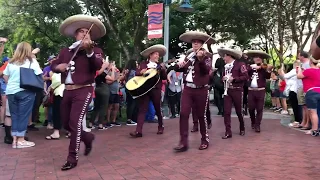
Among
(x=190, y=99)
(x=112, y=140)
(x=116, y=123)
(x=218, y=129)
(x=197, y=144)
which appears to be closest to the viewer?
(x=190, y=99)

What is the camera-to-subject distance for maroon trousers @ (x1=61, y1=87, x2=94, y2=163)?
5703mm

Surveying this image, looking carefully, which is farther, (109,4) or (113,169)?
(109,4)

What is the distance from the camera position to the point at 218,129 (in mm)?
9773

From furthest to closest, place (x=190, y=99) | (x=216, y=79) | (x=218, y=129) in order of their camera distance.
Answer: (x=216, y=79) < (x=218, y=129) < (x=190, y=99)

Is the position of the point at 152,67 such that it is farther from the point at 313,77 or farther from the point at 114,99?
the point at 313,77

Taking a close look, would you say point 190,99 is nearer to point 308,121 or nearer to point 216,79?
point 308,121

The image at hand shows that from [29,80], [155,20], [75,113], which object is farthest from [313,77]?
[29,80]

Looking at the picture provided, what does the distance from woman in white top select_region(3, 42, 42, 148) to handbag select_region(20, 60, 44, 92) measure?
0.08 m

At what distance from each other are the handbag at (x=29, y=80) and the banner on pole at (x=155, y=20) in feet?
15.8

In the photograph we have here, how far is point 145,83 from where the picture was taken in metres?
8.46

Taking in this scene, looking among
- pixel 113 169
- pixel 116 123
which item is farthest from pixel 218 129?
pixel 113 169

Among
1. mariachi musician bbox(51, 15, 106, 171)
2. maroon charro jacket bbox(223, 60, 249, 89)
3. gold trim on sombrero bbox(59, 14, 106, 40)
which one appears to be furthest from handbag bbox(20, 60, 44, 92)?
maroon charro jacket bbox(223, 60, 249, 89)

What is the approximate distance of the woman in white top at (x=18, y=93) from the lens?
23.3 ft

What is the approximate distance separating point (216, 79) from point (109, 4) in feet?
17.0
